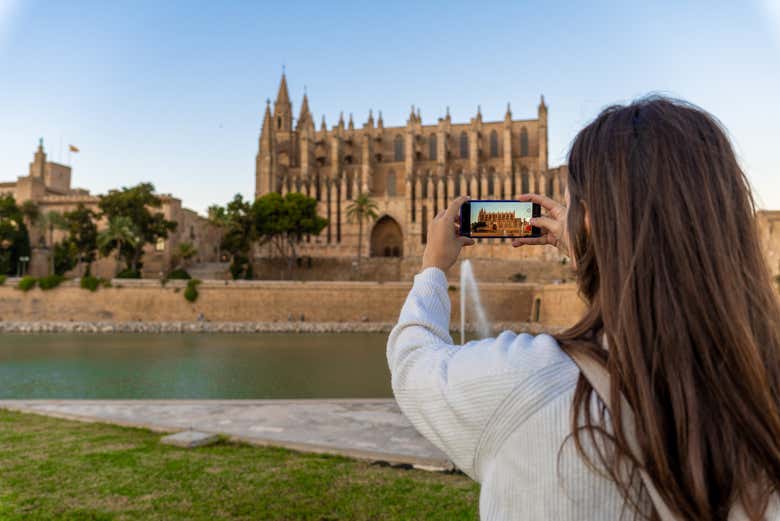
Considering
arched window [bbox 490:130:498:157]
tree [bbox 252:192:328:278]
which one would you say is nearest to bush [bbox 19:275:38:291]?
tree [bbox 252:192:328:278]

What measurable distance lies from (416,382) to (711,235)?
0.60m

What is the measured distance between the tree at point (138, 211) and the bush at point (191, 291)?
27.5ft

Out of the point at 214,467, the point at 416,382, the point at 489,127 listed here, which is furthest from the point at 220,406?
the point at 489,127

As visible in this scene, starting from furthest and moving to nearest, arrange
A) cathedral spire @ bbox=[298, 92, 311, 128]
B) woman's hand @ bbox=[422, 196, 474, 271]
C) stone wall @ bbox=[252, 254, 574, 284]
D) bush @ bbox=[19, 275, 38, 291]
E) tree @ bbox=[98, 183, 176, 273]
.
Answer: cathedral spire @ bbox=[298, 92, 311, 128]
stone wall @ bbox=[252, 254, 574, 284]
tree @ bbox=[98, 183, 176, 273]
bush @ bbox=[19, 275, 38, 291]
woman's hand @ bbox=[422, 196, 474, 271]

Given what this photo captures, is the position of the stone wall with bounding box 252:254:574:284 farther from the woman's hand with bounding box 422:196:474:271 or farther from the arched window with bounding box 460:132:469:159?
the woman's hand with bounding box 422:196:474:271

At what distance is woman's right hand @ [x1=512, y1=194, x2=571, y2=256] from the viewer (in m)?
1.74

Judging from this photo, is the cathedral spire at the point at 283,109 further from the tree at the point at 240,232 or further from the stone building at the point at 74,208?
the tree at the point at 240,232

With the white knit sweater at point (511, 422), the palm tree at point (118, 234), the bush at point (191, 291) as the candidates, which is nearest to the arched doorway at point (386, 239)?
the palm tree at point (118, 234)

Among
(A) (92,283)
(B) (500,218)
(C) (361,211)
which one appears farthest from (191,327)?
(B) (500,218)

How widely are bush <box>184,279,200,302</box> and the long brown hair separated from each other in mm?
35758

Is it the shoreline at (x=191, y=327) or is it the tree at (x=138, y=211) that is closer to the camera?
the shoreline at (x=191, y=327)

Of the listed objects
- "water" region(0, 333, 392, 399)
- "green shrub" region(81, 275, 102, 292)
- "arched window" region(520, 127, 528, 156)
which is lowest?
"water" region(0, 333, 392, 399)

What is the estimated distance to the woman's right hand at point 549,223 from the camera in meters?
1.74

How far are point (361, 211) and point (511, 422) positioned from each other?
47.6m
